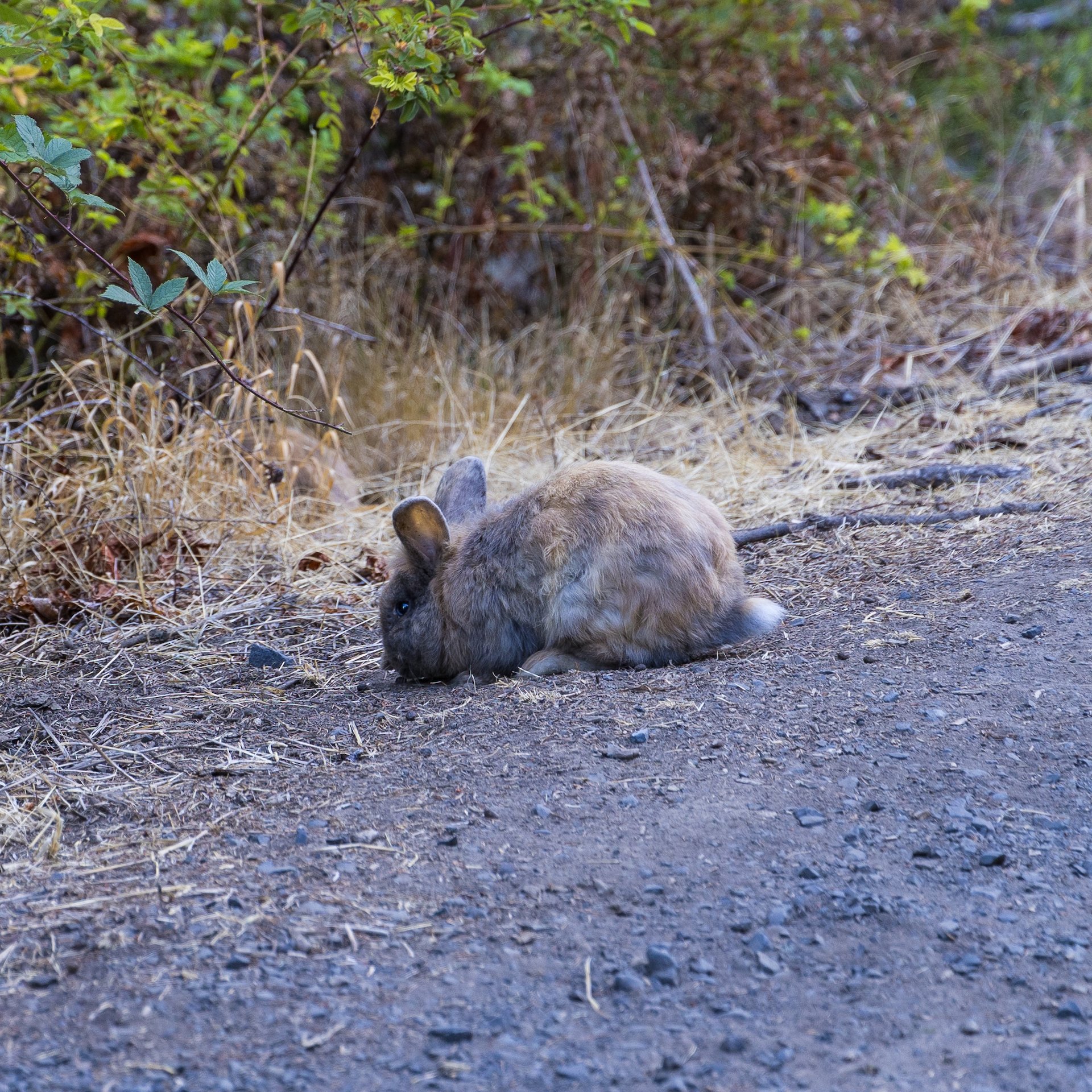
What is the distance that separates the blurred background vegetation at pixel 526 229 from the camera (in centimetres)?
656

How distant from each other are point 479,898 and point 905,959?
892mm

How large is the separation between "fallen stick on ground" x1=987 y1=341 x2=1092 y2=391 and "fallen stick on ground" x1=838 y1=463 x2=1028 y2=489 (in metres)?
1.51

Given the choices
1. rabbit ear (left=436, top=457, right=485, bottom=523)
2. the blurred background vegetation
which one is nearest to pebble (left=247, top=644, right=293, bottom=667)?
rabbit ear (left=436, top=457, right=485, bottom=523)

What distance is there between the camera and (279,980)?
239 cm

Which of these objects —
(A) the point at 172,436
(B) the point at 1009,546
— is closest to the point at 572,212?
(A) the point at 172,436

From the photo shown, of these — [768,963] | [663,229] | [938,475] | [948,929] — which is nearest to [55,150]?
[768,963]

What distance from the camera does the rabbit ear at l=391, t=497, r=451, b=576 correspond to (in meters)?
4.41

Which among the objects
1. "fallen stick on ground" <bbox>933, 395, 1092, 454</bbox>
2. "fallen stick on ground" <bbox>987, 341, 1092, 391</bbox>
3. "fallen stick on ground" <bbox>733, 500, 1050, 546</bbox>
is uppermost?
"fallen stick on ground" <bbox>987, 341, 1092, 391</bbox>

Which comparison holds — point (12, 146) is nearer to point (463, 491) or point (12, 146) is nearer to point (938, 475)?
point (463, 491)

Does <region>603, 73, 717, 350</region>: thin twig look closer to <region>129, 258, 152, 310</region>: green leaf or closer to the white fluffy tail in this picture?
the white fluffy tail

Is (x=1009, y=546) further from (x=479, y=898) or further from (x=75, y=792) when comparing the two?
(x=75, y=792)

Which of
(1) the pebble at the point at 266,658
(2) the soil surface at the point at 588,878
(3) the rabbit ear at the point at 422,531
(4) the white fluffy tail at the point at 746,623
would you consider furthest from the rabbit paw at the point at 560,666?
(1) the pebble at the point at 266,658

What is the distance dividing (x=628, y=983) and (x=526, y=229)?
6540 millimetres

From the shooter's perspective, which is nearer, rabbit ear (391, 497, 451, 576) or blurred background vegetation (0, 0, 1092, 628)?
rabbit ear (391, 497, 451, 576)
